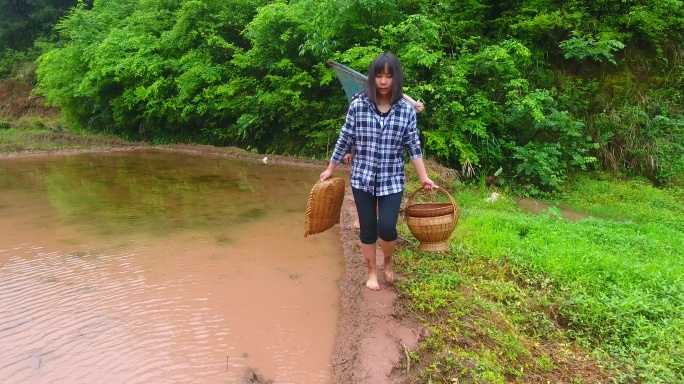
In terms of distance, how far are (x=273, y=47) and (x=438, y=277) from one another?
26.9 feet

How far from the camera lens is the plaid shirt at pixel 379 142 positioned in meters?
3.15

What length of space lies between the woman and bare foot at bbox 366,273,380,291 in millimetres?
352

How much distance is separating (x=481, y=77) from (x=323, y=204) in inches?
217

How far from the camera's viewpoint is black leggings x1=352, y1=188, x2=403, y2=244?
10.6 feet

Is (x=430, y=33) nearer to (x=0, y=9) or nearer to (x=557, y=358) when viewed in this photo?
(x=557, y=358)

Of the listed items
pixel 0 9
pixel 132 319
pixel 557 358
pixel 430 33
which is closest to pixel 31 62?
pixel 0 9

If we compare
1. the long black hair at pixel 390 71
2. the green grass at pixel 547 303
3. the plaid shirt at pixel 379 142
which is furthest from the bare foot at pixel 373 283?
the long black hair at pixel 390 71

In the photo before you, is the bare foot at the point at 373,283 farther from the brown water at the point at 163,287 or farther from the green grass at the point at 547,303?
the brown water at the point at 163,287

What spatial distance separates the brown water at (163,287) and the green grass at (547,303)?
2.50 feet

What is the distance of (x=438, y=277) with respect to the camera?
143 inches

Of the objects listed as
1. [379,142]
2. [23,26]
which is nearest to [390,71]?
[379,142]

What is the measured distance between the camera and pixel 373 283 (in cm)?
352

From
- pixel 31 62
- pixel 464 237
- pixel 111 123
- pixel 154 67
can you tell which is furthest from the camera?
pixel 31 62

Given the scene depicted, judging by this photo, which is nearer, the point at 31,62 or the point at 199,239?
the point at 199,239
